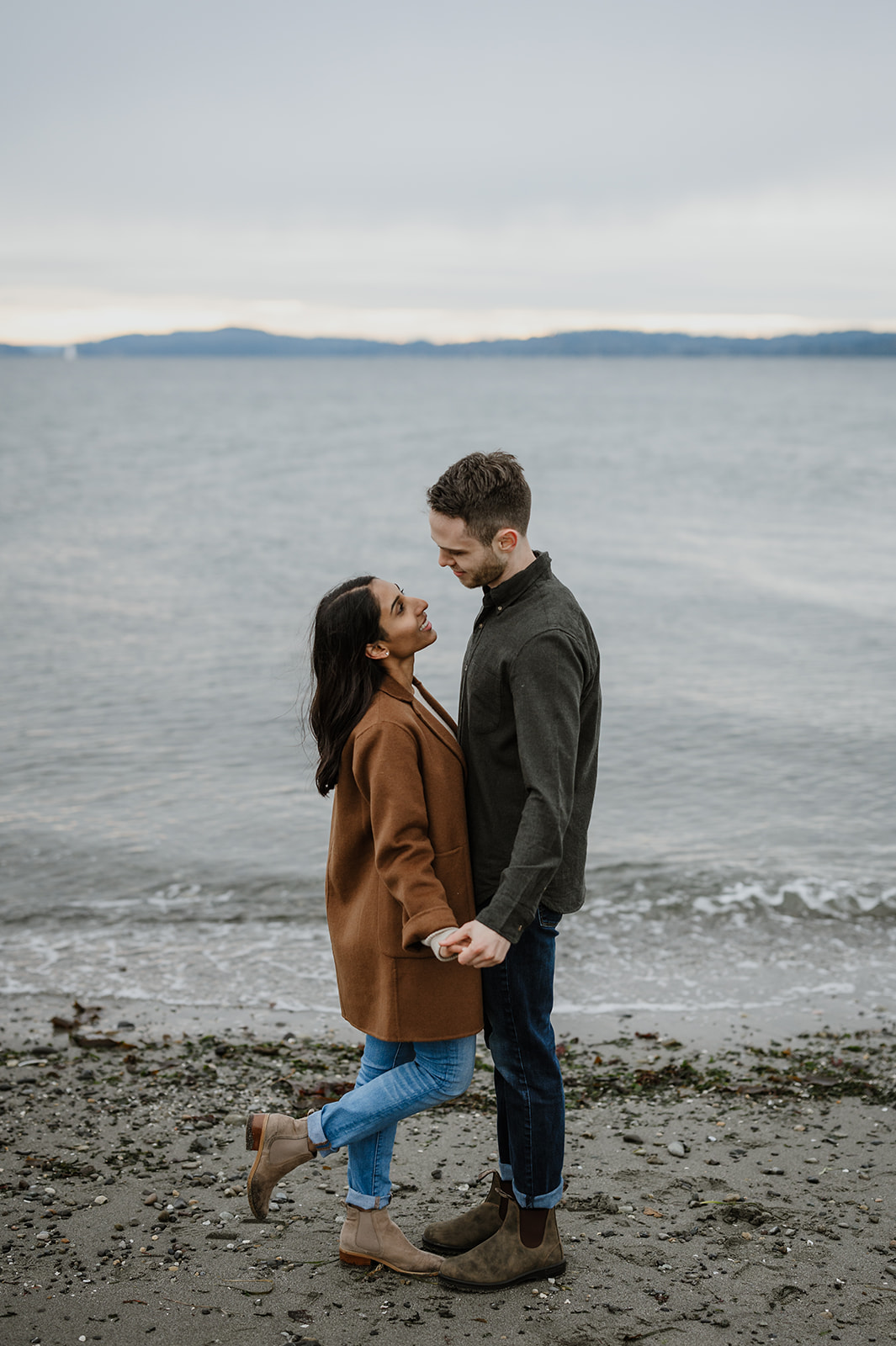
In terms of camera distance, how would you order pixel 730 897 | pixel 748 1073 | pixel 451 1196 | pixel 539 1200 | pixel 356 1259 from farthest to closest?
pixel 730 897
pixel 748 1073
pixel 451 1196
pixel 356 1259
pixel 539 1200

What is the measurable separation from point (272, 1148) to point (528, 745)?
1.48 metres

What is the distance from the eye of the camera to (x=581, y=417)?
80625 mm

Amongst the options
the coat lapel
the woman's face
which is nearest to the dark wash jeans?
the coat lapel

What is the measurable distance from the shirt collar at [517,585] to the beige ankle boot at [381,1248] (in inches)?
75.0

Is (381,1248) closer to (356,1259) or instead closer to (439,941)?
(356,1259)

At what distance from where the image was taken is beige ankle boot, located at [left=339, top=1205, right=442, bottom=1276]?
11.1 ft

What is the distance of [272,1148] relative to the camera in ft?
10.9

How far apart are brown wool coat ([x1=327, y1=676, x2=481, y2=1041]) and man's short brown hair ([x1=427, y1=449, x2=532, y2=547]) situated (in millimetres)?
514

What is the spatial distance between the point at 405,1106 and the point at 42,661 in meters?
13.9

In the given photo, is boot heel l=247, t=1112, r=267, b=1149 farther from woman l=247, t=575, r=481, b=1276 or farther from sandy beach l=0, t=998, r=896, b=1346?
sandy beach l=0, t=998, r=896, b=1346

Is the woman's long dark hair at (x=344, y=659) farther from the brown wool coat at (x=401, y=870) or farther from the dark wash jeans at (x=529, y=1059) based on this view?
the dark wash jeans at (x=529, y=1059)

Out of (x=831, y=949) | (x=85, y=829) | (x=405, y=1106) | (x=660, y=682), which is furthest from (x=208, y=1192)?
(x=660, y=682)

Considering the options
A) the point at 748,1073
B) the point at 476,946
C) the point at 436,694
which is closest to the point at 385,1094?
the point at 476,946

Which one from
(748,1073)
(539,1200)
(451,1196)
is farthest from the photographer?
(748,1073)
